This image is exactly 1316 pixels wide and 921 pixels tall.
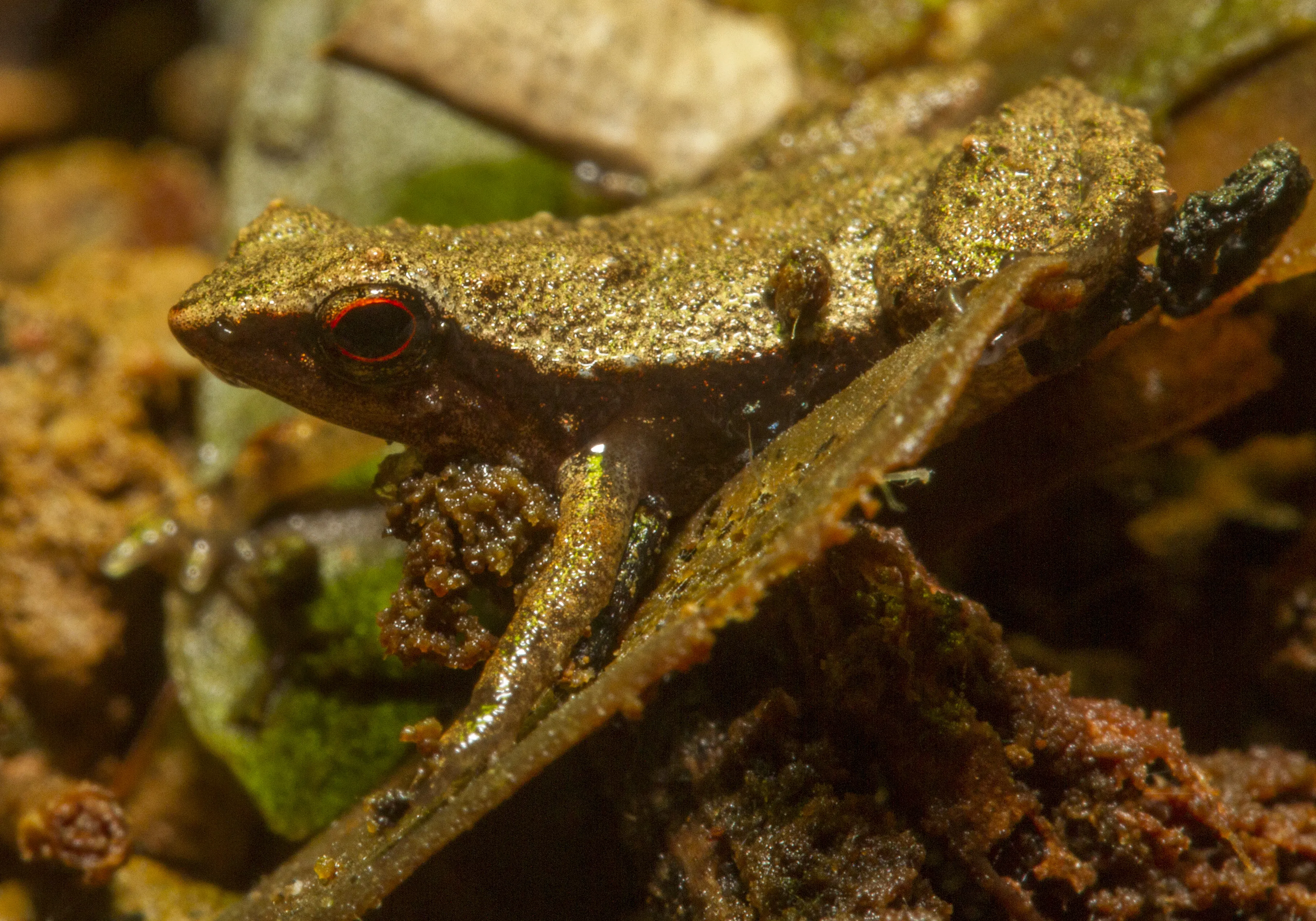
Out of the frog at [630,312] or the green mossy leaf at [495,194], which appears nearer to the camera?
the frog at [630,312]

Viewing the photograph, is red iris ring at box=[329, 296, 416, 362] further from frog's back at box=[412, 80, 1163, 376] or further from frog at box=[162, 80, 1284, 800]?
frog's back at box=[412, 80, 1163, 376]

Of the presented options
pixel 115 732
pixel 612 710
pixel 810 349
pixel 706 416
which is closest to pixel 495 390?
pixel 706 416

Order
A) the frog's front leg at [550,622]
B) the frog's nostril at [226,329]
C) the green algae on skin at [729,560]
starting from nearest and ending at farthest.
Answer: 1. the green algae on skin at [729,560]
2. the frog's front leg at [550,622]
3. the frog's nostril at [226,329]

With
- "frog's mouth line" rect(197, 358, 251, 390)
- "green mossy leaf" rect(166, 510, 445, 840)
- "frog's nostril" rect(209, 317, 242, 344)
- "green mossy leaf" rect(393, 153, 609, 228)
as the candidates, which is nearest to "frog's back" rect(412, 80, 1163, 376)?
"frog's nostril" rect(209, 317, 242, 344)

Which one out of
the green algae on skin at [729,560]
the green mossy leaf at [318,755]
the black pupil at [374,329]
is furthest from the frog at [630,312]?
the green mossy leaf at [318,755]

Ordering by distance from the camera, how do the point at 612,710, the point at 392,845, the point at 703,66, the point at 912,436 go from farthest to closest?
1. the point at 703,66
2. the point at 392,845
3. the point at 612,710
4. the point at 912,436

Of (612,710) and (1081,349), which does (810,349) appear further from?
(612,710)

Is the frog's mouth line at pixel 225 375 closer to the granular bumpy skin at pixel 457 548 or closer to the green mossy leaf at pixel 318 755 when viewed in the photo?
the granular bumpy skin at pixel 457 548
